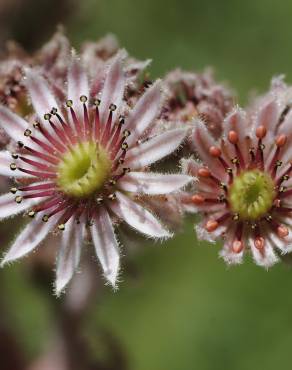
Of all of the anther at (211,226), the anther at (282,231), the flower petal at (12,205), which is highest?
the flower petal at (12,205)

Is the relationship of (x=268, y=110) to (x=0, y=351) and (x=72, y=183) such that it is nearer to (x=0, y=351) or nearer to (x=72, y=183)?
(x=72, y=183)

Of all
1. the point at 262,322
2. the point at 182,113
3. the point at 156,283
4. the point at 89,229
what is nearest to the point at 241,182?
the point at 182,113

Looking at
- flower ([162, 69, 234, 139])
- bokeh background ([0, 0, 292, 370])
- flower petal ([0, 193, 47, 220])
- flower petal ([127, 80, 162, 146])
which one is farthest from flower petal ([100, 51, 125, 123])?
bokeh background ([0, 0, 292, 370])

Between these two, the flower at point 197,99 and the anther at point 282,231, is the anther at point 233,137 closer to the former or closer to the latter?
the flower at point 197,99

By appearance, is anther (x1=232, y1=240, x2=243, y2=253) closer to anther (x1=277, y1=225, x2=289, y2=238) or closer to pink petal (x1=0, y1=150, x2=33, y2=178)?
anther (x1=277, y1=225, x2=289, y2=238)

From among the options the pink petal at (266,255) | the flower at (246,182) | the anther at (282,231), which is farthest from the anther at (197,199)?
the anther at (282,231)

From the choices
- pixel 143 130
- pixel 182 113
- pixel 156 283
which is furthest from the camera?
pixel 156 283
